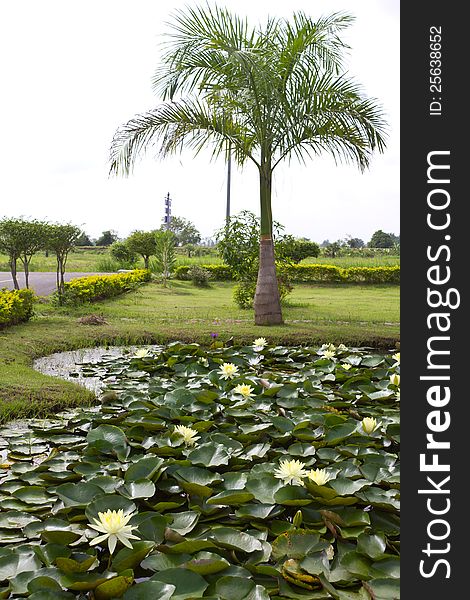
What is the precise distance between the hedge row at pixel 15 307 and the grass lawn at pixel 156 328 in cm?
13

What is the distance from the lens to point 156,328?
6.45m

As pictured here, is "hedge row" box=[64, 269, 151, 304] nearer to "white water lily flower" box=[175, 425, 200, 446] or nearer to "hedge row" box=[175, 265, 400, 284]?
"hedge row" box=[175, 265, 400, 284]

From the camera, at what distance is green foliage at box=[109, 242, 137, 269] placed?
58.3ft

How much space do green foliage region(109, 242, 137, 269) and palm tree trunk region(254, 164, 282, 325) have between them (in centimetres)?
1088

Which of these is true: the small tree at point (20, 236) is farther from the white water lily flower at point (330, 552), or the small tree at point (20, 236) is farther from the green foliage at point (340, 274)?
the green foliage at point (340, 274)

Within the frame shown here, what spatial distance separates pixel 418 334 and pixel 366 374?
113 inches

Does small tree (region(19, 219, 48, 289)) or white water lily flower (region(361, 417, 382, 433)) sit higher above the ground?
small tree (region(19, 219, 48, 289))

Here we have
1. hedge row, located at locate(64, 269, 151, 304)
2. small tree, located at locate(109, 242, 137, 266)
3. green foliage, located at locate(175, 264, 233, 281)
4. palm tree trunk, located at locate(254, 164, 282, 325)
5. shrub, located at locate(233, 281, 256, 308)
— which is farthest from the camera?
small tree, located at locate(109, 242, 137, 266)

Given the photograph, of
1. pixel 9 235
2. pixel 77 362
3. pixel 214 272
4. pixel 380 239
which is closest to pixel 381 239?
pixel 380 239

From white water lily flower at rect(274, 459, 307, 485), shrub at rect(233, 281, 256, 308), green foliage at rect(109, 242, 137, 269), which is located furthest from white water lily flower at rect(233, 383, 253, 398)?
green foliage at rect(109, 242, 137, 269)

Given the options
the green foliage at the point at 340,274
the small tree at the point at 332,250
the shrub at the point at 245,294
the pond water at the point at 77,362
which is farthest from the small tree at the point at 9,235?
the small tree at the point at 332,250

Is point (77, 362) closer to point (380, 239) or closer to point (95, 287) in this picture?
point (95, 287)

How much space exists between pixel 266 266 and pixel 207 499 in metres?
5.20

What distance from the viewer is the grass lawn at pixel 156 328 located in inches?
144
